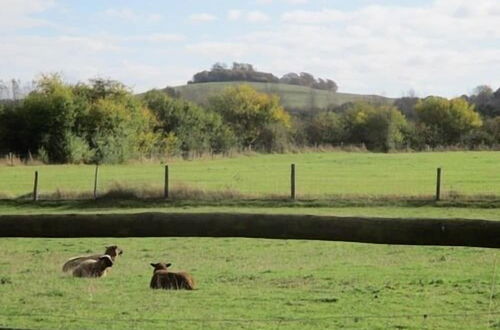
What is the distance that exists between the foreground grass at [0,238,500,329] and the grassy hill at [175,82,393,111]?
9135 cm

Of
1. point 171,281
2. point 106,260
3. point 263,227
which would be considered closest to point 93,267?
point 106,260

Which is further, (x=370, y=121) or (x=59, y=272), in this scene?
(x=370, y=121)

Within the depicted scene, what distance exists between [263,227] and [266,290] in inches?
281

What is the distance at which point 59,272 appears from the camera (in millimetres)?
13891

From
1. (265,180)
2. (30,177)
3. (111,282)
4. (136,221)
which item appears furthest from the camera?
(30,177)

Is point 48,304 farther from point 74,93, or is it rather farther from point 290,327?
point 74,93

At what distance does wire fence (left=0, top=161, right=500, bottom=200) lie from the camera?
97.1ft

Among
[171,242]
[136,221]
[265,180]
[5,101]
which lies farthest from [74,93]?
[136,221]

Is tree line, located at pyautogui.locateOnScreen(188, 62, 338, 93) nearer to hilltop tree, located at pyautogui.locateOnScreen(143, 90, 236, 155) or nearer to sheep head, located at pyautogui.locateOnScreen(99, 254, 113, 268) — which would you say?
hilltop tree, located at pyautogui.locateOnScreen(143, 90, 236, 155)

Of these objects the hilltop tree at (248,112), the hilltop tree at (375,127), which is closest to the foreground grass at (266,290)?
the hilltop tree at (248,112)

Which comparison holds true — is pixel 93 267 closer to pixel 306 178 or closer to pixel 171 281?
pixel 171 281

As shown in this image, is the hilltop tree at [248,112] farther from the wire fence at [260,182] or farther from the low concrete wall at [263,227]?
the low concrete wall at [263,227]

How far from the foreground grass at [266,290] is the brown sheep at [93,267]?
236 mm

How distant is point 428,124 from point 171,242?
71.2m
